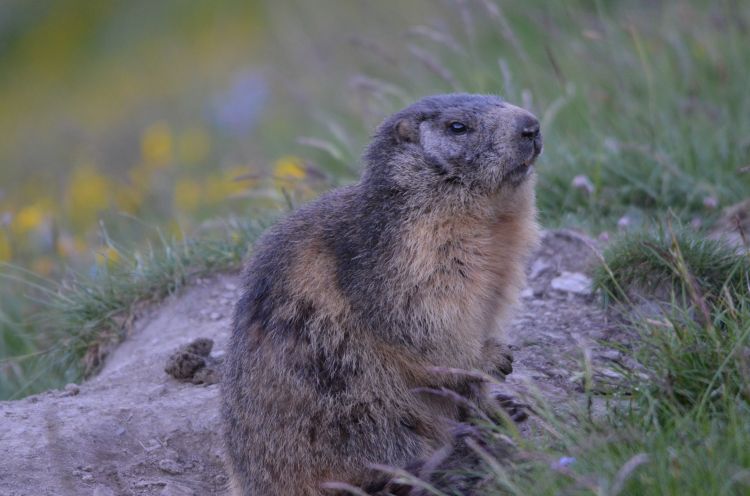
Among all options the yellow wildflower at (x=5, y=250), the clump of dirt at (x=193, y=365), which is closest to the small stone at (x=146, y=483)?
the clump of dirt at (x=193, y=365)

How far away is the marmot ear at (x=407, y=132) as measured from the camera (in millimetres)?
3912

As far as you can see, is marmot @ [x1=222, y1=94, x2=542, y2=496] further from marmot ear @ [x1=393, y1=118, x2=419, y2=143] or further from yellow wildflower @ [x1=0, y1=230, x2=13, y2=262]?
yellow wildflower @ [x1=0, y1=230, x2=13, y2=262]

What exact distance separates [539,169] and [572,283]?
1.26 meters

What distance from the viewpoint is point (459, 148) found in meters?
3.83

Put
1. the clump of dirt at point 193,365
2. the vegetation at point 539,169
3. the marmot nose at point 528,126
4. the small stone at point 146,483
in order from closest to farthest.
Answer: the vegetation at point 539,169, the marmot nose at point 528,126, the small stone at point 146,483, the clump of dirt at point 193,365

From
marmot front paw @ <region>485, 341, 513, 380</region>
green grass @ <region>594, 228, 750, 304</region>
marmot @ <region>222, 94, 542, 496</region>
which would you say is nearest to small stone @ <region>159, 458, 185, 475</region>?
marmot @ <region>222, 94, 542, 496</region>

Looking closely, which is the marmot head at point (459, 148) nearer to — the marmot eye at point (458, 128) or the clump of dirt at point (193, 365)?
the marmot eye at point (458, 128)

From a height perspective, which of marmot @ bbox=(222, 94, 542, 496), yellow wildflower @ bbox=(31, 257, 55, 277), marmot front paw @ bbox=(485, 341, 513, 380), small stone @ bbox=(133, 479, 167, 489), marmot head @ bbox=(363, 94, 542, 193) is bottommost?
small stone @ bbox=(133, 479, 167, 489)

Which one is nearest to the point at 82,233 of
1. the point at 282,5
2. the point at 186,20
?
the point at 282,5

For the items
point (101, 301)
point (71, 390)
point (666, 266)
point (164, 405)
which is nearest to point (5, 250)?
point (101, 301)

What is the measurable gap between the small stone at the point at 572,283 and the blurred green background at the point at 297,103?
1.71 ft

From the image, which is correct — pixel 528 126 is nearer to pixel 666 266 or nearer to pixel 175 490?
pixel 666 266

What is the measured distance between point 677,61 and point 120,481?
502cm

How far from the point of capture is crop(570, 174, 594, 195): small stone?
560cm
